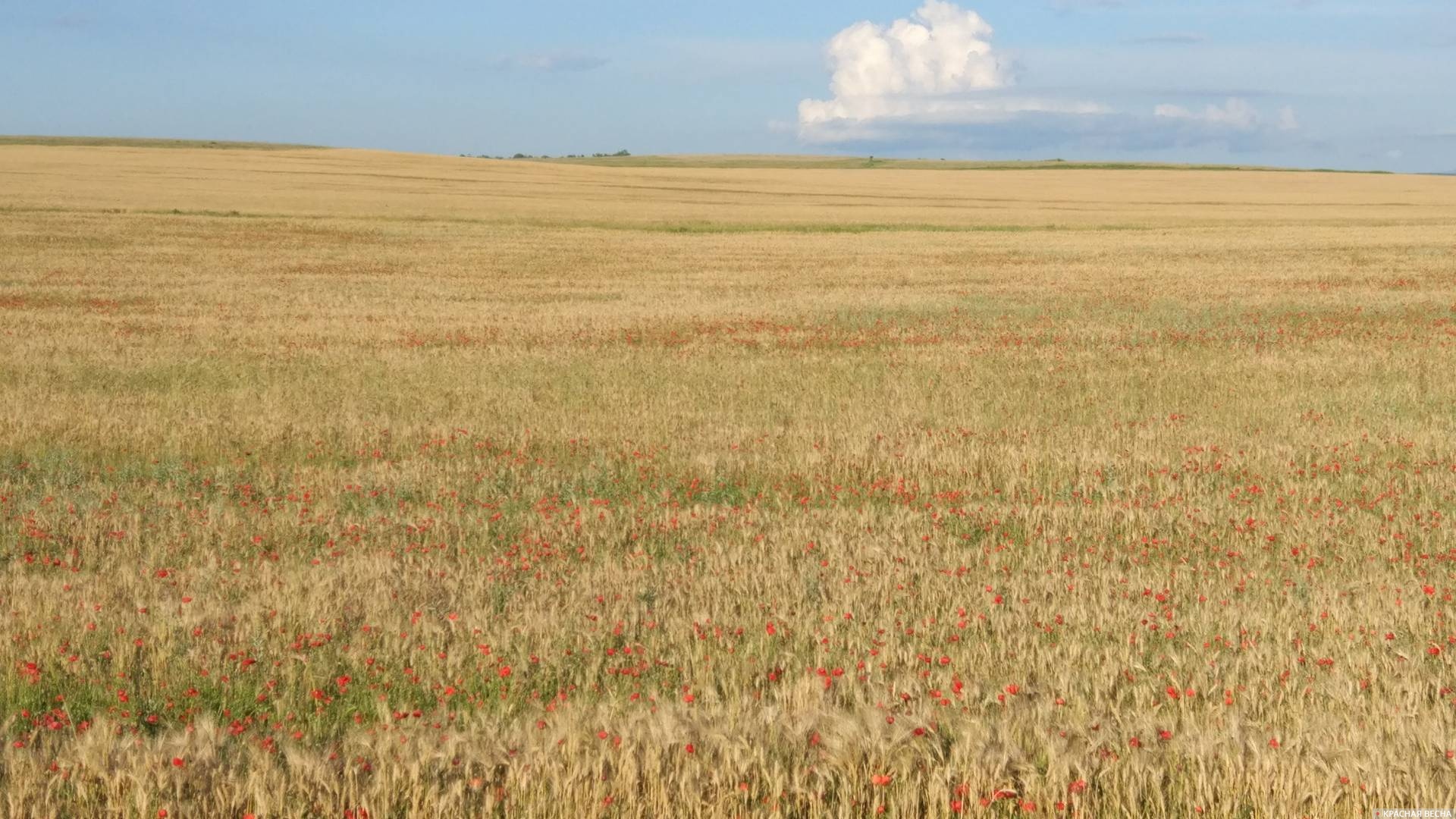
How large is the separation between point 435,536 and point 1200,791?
572 centimetres

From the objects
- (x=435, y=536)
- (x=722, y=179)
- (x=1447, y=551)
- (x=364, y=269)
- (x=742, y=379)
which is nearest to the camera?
(x=1447, y=551)

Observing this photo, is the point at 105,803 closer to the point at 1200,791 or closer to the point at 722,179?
the point at 1200,791

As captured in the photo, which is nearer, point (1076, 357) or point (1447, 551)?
point (1447, 551)

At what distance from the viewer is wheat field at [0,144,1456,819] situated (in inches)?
167

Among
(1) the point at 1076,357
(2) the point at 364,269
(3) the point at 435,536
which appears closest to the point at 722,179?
(2) the point at 364,269

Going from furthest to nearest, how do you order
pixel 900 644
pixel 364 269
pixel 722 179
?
pixel 722 179, pixel 364 269, pixel 900 644

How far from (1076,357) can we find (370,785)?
50.9 ft

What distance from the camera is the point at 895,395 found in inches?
Answer: 579

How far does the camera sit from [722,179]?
92.4m

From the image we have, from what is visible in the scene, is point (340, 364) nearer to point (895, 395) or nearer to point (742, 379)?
point (742, 379)

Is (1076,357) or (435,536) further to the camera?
(1076,357)

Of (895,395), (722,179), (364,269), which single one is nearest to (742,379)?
(895,395)

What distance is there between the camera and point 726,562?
24.8ft

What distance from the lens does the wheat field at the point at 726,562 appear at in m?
4.24
